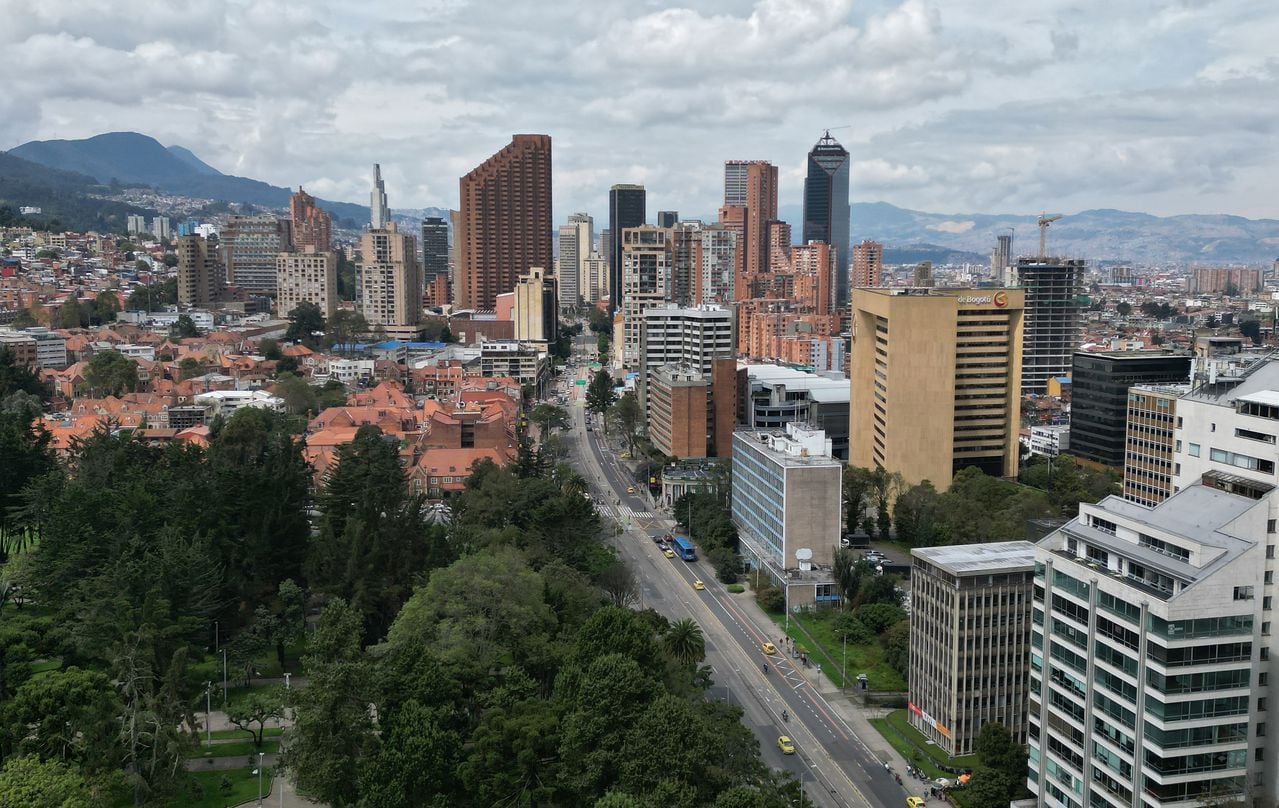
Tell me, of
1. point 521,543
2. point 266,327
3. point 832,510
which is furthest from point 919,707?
point 266,327

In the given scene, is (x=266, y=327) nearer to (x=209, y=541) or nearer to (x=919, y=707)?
(x=209, y=541)

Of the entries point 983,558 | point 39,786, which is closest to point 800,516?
point 983,558

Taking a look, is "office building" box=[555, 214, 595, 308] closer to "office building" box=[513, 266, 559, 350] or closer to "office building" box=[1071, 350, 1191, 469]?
"office building" box=[513, 266, 559, 350]

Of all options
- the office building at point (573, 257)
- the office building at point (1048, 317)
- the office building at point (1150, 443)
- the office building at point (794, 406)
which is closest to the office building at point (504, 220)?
the office building at point (573, 257)

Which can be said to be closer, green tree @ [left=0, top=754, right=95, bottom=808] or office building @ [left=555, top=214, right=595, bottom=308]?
green tree @ [left=0, top=754, right=95, bottom=808]

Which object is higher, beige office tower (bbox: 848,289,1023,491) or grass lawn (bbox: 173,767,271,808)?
beige office tower (bbox: 848,289,1023,491)

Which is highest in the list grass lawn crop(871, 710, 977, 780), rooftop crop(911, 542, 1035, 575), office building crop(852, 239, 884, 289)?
office building crop(852, 239, 884, 289)

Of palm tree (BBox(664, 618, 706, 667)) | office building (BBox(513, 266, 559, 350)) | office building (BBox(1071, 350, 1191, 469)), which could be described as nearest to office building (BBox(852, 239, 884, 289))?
office building (BBox(513, 266, 559, 350))
